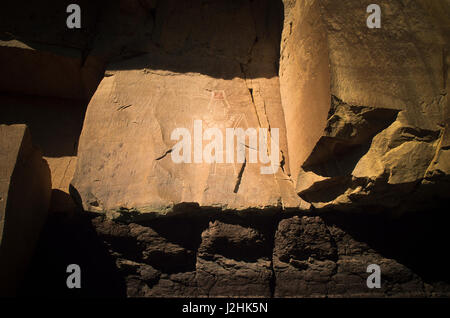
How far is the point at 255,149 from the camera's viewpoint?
197 centimetres

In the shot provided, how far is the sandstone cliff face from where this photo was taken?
5.17 feet

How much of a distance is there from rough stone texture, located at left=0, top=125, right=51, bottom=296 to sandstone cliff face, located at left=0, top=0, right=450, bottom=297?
0.16m

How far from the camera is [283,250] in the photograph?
182 cm

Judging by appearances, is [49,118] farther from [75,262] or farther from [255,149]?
[255,149]

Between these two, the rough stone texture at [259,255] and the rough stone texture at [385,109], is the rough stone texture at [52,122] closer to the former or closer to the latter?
the rough stone texture at [259,255]

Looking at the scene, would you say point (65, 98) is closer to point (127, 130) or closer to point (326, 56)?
point (127, 130)

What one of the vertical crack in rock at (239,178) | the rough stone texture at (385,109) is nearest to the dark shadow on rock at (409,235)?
the rough stone texture at (385,109)

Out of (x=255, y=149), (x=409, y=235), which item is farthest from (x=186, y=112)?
(x=409, y=235)

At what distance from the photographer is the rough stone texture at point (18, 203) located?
153cm

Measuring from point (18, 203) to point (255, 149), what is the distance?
1477 mm

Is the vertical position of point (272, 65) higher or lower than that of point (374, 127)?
higher

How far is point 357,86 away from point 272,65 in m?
0.90

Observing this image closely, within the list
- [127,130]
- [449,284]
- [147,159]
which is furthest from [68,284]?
[449,284]

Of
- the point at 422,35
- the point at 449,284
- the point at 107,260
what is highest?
the point at 422,35
